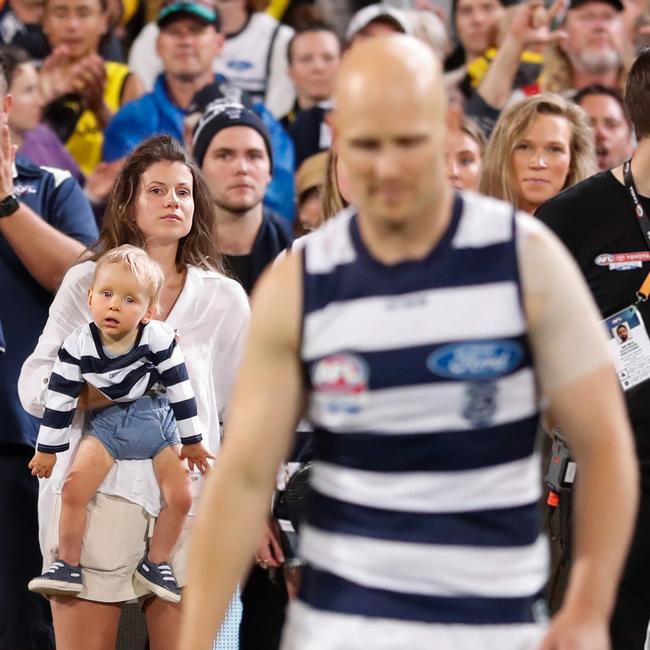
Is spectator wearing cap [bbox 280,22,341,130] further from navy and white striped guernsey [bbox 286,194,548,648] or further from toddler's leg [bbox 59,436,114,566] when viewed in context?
navy and white striped guernsey [bbox 286,194,548,648]

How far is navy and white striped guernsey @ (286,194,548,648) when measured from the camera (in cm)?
215

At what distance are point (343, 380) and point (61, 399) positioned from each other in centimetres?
177

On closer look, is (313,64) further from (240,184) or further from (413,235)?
(413,235)

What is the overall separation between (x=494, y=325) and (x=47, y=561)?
83.4 inches

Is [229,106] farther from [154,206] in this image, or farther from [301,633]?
[301,633]

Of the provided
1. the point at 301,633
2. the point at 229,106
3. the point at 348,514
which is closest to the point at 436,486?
the point at 348,514

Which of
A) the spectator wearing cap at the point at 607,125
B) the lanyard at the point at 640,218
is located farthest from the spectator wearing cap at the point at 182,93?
the lanyard at the point at 640,218

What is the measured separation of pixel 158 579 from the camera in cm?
388

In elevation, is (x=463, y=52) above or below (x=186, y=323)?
above

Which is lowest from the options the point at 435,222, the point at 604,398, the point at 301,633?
the point at 301,633

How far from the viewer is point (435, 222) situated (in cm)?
221

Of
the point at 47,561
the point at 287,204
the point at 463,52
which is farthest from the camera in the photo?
the point at 463,52

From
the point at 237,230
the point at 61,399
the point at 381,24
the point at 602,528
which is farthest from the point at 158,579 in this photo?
the point at 381,24

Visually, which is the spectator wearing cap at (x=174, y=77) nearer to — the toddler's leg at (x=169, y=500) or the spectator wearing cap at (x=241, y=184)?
the spectator wearing cap at (x=241, y=184)
